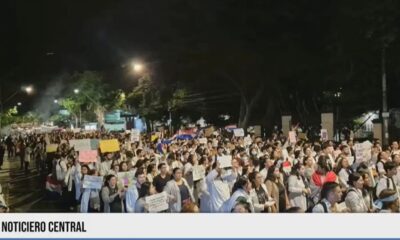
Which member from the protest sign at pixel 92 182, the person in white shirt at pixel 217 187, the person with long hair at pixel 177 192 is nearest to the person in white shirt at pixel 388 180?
the person in white shirt at pixel 217 187

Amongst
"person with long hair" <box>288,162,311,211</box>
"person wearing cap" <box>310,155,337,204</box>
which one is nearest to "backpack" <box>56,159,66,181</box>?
"person with long hair" <box>288,162,311,211</box>

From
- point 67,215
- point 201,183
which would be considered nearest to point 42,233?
point 67,215

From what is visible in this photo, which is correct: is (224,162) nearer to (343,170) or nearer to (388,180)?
(343,170)

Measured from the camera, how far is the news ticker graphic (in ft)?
25.3

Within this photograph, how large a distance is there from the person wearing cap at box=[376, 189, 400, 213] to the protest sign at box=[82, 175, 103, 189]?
4321 mm

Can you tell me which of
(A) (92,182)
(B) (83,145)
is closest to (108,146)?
(B) (83,145)

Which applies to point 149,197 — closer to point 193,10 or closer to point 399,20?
point 399,20

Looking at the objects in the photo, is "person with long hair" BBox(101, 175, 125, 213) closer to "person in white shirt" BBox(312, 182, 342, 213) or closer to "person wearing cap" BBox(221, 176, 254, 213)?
"person wearing cap" BBox(221, 176, 254, 213)

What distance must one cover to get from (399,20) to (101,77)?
2112 centimetres

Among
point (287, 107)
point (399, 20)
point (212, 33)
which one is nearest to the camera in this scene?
point (399, 20)

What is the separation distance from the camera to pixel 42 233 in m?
7.92

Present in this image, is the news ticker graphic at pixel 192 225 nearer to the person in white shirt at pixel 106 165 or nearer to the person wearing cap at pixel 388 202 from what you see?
the person wearing cap at pixel 388 202

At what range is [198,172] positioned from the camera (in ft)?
35.4

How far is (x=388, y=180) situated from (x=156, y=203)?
3.65 metres
